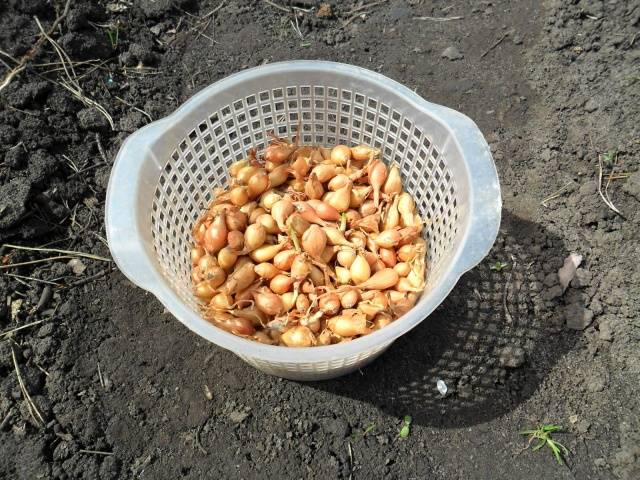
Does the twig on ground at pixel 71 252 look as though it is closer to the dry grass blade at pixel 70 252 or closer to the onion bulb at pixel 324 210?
the dry grass blade at pixel 70 252

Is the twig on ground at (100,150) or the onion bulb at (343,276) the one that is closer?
the onion bulb at (343,276)

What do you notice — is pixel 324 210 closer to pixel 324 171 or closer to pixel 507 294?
pixel 324 171

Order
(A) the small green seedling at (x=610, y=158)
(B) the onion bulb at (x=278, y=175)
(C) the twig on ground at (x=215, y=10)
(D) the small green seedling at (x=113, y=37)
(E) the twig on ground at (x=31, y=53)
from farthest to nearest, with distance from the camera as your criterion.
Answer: (C) the twig on ground at (x=215, y=10)
(D) the small green seedling at (x=113, y=37)
(E) the twig on ground at (x=31, y=53)
(A) the small green seedling at (x=610, y=158)
(B) the onion bulb at (x=278, y=175)

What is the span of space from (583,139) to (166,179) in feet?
5.92

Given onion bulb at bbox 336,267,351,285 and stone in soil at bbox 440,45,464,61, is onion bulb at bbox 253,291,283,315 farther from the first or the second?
stone in soil at bbox 440,45,464,61

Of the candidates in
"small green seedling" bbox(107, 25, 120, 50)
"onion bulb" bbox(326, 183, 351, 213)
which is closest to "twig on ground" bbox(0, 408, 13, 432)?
"onion bulb" bbox(326, 183, 351, 213)

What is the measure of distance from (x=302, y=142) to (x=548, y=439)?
1.41 m

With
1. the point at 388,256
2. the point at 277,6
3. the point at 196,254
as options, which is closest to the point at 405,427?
the point at 388,256

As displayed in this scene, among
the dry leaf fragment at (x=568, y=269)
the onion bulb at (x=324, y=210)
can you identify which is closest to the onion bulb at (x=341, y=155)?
the onion bulb at (x=324, y=210)

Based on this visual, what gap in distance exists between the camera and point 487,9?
2.76 meters

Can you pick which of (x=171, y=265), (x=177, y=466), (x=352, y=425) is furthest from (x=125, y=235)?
(x=352, y=425)

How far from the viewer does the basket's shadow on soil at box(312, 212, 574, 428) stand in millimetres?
1812

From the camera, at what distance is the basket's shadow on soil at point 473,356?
1.81 meters

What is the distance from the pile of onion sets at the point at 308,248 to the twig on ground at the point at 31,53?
4.03 ft
